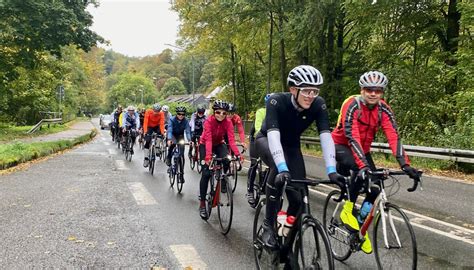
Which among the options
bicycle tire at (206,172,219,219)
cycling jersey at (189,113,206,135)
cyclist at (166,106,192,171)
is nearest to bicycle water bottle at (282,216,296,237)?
bicycle tire at (206,172,219,219)

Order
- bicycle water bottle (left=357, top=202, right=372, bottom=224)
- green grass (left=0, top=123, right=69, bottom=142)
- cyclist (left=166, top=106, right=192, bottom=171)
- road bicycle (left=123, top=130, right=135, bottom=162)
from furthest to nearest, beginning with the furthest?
green grass (left=0, top=123, right=69, bottom=142) → road bicycle (left=123, top=130, right=135, bottom=162) → cyclist (left=166, top=106, right=192, bottom=171) → bicycle water bottle (left=357, top=202, right=372, bottom=224)

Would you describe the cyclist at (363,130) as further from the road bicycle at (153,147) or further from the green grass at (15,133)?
the green grass at (15,133)

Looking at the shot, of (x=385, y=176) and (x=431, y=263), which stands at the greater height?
(x=385, y=176)

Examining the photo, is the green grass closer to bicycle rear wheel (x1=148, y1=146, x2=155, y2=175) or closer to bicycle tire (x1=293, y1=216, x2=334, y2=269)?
bicycle rear wheel (x1=148, y1=146, x2=155, y2=175)

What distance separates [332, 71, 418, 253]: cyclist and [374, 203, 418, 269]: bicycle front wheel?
0.80 ft

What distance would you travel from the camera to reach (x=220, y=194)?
6.68 metres

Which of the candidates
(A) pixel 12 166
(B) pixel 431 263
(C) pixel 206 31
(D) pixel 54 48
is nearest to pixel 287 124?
(B) pixel 431 263

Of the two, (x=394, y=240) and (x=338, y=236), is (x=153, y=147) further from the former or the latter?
(x=394, y=240)

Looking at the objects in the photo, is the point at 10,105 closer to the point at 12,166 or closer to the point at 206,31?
the point at 206,31

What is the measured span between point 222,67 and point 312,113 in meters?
39.8

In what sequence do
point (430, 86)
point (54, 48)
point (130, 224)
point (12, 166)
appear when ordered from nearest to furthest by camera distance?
point (130, 224)
point (12, 166)
point (430, 86)
point (54, 48)

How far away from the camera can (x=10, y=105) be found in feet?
117

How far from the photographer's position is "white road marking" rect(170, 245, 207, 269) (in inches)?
185

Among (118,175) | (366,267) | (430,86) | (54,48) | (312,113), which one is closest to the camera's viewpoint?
(312,113)
